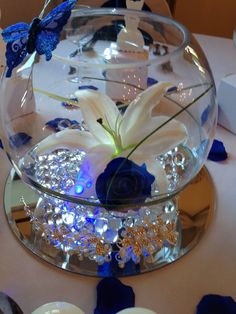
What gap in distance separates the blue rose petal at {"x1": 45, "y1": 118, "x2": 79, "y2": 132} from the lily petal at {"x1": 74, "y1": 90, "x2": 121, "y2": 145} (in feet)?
0.46

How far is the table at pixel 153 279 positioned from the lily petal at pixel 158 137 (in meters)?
0.13

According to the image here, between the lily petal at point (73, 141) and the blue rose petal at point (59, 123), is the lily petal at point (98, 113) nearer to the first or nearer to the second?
the lily petal at point (73, 141)

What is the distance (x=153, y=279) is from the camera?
0.51m

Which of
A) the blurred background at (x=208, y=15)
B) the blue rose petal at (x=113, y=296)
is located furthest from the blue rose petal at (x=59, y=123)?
the blurred background at (x=208, y=15)

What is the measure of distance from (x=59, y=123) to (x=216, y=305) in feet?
1.19

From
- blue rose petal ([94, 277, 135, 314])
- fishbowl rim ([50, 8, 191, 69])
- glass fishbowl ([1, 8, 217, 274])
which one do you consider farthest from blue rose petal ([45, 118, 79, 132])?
blue rose petal ([94, 277, 135, 314])

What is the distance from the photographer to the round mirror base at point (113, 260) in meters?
0.52

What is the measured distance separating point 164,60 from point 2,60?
297mm

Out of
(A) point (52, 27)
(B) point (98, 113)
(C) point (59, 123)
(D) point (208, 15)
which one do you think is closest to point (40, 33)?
(A) point (52, 27)

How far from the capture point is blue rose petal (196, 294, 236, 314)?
0.47 metres

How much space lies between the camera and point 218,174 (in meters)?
0.67

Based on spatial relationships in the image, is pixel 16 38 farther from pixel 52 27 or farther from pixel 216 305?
pixel 216 305

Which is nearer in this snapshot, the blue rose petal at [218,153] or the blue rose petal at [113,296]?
the blue rose petal at [113,296]

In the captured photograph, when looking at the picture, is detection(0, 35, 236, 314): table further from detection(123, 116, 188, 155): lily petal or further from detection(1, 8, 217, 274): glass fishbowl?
detection(123, 116, 188, 155): lily petal
